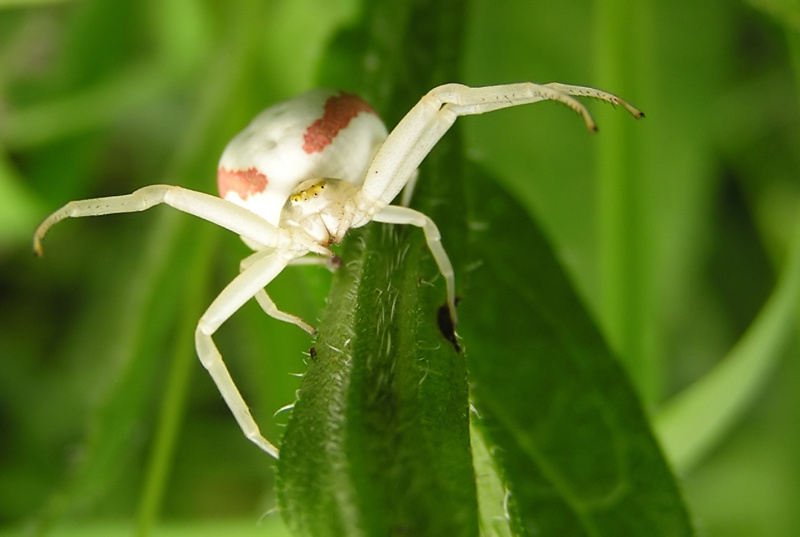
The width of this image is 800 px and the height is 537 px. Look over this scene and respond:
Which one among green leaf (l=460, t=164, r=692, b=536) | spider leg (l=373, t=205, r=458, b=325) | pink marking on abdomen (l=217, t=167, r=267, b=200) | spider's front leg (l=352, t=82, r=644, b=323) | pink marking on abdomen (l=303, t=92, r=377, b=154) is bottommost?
green leaf (l=460, t=164, r=692, b=536)

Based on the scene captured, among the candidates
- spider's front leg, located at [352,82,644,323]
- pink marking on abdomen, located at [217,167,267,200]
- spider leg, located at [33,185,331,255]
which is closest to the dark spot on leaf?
spider's front leg, located at [352,82,644,323]

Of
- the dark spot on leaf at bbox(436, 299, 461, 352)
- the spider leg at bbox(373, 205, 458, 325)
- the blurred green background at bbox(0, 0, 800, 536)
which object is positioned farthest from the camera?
the blurred green background at bbox(0, 0, 800, 536)

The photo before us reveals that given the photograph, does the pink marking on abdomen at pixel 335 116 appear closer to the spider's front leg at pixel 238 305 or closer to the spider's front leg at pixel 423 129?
the spider's front leg at pixel 423 129

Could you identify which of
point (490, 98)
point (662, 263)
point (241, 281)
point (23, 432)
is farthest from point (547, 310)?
point (23, 432)

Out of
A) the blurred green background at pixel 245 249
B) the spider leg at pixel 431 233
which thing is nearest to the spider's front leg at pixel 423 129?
the spider leg at pixel 431 233

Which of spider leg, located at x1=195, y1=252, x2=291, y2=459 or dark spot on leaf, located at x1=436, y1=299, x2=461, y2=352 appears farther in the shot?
spider leg, located at x1=195, y1=252, x2=291, y2=459

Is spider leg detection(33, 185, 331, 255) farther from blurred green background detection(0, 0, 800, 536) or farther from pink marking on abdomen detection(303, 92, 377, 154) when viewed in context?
blurred green background detection(0, 0, 800, 536)

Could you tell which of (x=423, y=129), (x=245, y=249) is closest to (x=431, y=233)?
(x=423, y=129)
